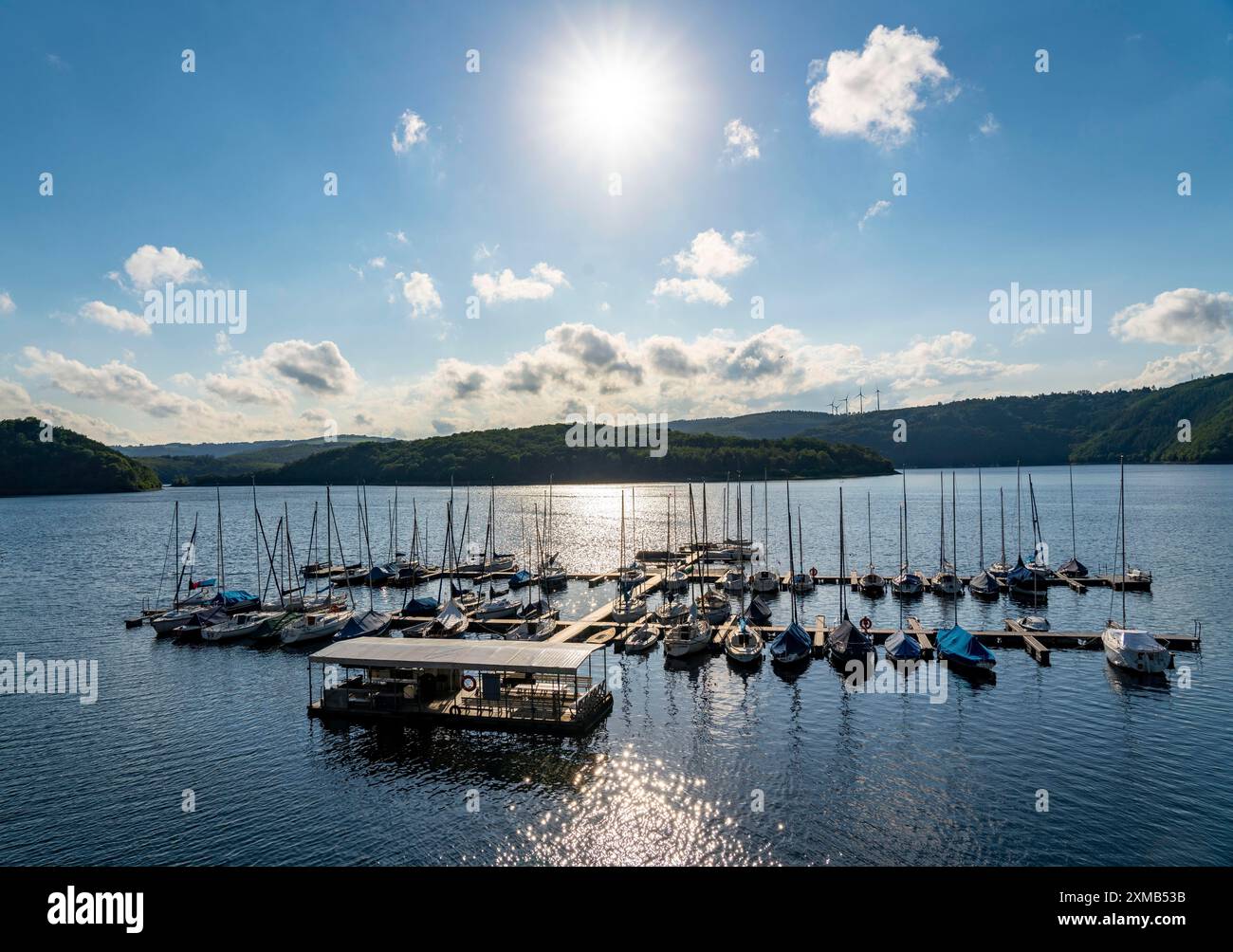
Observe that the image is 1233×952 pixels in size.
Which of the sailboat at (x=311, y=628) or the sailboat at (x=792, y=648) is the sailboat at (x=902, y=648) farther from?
the sailboat at (x=311, y=628)

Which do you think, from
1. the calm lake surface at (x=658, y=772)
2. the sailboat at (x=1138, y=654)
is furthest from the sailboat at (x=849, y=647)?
the sailboat at (x=1138, y=654)

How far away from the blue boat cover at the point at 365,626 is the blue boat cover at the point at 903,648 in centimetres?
4391

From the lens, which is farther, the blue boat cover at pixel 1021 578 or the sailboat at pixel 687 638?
the blue boat cover at pixel 1021 578

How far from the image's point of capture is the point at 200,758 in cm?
3903

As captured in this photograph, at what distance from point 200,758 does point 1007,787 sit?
140 feet

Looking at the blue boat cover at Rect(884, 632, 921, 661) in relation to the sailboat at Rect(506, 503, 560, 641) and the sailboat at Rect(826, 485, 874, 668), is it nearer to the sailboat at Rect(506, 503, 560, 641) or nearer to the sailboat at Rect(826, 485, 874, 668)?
the sailboat at Rect(826, 485, 874, 668)

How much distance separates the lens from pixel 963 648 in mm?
51594

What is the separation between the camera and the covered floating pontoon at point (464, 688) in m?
42.5

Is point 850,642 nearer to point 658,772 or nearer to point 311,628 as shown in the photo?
point 658,772

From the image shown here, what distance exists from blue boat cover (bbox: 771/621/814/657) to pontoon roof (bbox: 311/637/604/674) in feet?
54.2

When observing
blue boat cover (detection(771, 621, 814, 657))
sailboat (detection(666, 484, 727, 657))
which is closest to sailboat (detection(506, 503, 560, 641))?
sailboat (detection(666, 484, 727, 657))

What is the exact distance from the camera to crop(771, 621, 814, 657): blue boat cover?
54062 mm
